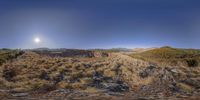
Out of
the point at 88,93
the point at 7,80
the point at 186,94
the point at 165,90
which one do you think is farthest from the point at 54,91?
the point at 186,94

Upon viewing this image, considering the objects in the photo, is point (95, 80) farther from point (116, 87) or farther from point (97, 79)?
point (116, 87)

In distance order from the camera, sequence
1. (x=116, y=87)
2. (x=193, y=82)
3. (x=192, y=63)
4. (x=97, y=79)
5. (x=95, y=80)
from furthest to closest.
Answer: (x=192, y=63), (x=193, y=82), (x=97, y=79), (x=95, y=80), (x=116, y=87)

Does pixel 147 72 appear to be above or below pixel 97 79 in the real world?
above

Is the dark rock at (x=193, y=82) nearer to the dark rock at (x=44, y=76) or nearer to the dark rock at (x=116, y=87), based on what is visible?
the dark rock at (x=116, y=87)

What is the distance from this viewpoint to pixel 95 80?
47219 millimetres

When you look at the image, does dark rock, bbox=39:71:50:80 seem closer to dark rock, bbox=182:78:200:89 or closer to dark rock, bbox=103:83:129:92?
dark rock, bbox=103:83:129:92

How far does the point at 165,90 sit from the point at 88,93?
38.3 feet

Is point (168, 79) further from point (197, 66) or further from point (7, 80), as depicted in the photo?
point (7, 80)

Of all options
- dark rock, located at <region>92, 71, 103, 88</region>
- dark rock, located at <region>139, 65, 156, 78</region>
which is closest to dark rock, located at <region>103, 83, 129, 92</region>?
dark rock, located at <region>92, 71, 103, 88</region>

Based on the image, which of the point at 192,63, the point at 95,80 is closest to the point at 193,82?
the point at 192,63

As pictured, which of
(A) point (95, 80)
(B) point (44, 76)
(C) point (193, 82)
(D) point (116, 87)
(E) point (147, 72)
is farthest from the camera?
(E) point (147, 72)

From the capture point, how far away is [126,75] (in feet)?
164

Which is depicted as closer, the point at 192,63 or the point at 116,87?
the point at 116,87

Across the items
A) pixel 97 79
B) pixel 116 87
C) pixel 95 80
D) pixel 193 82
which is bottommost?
pixel 116 87
